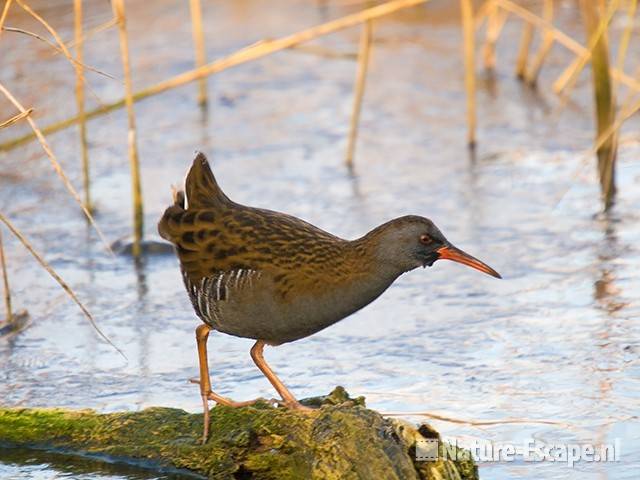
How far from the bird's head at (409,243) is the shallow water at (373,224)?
0.74 m

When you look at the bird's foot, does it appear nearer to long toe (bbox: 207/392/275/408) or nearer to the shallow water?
long toe (bbox: 207/392/275/408)

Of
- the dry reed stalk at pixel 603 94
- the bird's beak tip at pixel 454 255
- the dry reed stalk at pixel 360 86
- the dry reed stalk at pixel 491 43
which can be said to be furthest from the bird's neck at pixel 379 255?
the dry reed stalk at pixel 491 43

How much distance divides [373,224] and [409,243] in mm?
3619

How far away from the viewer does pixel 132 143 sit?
7734mm

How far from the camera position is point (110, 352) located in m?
6.55

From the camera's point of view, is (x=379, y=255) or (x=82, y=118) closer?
(x=379, y=255)

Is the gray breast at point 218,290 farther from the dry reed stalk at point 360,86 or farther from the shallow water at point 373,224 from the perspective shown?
the dry reed stalk at point 360,86

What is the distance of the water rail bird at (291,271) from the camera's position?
501cm

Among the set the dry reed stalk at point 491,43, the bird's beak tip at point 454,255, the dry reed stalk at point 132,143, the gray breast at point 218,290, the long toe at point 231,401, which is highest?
the dry reed stalk at point 491,43

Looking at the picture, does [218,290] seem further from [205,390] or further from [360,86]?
[360,86]

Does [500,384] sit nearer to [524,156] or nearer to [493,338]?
[493,338]


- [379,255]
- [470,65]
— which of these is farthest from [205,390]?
[470,65]

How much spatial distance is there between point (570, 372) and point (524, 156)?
13.9ft

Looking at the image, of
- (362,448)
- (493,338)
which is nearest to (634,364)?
(493,338)
